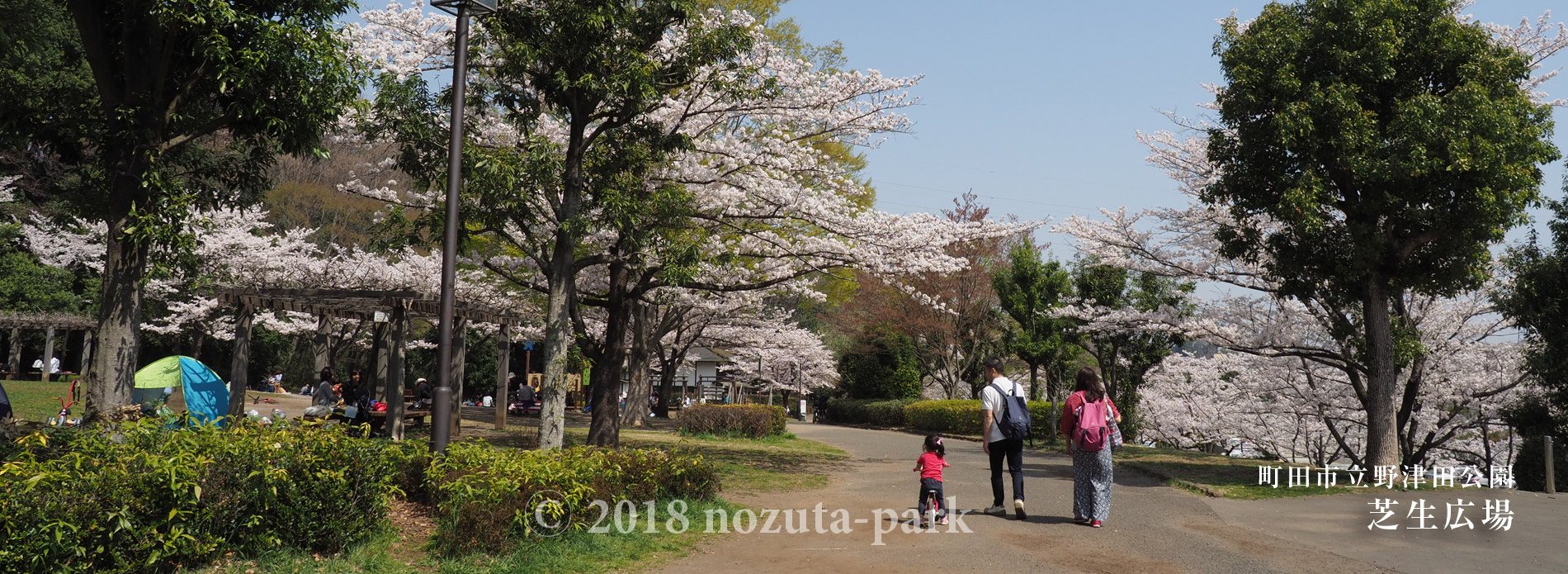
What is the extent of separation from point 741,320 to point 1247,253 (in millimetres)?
16471

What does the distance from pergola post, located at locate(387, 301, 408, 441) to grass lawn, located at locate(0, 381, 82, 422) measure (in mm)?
4910

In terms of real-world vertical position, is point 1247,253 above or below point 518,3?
below

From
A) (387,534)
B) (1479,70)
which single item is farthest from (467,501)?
(1479,70)

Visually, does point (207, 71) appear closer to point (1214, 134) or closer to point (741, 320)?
point (1214, 134)

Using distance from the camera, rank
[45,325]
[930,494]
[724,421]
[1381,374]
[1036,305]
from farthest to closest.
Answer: [45,325], [1036,305], [724,421], [1381,374], [930,494]

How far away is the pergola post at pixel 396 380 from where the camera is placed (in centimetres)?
1467

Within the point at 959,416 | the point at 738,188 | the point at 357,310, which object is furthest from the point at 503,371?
the point at 959,416

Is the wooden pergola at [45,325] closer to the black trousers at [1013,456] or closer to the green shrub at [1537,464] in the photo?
the black trousers at [1013,456]

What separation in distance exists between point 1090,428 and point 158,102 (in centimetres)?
870

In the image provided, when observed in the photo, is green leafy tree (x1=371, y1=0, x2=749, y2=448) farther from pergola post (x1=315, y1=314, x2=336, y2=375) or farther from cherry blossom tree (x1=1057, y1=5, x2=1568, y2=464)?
pergola post (x1=315, y1=314, x2=336, y2=375)

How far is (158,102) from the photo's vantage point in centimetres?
841

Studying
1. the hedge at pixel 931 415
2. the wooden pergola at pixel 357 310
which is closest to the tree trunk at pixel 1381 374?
the hedge at pixel 931 415

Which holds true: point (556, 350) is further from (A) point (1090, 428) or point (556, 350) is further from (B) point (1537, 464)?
(B) point (1537, 464)

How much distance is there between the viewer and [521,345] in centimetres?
4316
